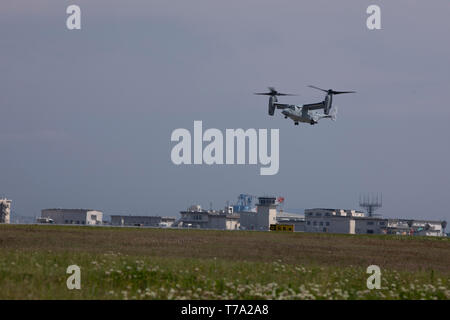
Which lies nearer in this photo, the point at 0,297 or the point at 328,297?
the point at 0,297

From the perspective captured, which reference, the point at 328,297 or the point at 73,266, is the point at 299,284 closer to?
the point at 328,297

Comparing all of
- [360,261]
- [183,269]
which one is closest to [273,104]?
[360,261]

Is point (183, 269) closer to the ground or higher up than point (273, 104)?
closer to the ground

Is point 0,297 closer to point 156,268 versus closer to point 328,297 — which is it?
point 156,268

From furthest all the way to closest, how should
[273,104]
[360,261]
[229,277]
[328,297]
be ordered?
1. [273,104]
2. [360,261]
3. [229,277]
4. [328,297]

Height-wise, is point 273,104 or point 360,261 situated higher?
point 273,104
